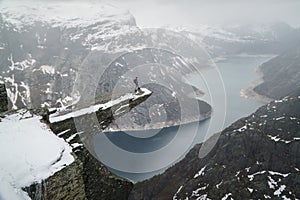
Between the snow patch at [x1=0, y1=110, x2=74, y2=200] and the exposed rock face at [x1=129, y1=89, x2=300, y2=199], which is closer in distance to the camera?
the snow patch at [x1=0, y1=110, x2=74, y2=200]

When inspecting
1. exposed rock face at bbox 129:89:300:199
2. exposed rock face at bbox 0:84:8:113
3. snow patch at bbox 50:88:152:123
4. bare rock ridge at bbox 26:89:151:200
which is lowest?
exposed rock face at bbox 129:89:300:199

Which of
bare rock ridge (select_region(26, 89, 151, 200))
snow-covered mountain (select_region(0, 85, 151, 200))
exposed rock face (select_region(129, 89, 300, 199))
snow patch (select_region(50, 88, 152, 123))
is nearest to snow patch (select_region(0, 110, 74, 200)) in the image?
snow-covered mountain (select_region(0, 85, 151, 200))

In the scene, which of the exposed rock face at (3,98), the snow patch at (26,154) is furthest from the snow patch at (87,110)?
the snow patch at (26,154)

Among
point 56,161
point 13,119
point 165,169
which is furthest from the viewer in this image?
point 165,169

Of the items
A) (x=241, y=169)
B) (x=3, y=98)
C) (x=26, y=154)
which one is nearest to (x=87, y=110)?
(x=3, y=98)

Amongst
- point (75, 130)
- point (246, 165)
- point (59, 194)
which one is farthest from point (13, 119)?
point (246, 165)

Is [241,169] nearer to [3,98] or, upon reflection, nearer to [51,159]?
[3,98]

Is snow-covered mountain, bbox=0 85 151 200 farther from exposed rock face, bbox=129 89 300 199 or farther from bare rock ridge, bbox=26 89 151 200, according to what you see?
exposed rock face, bbox=129 89 300 199

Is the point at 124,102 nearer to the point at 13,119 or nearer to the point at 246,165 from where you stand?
the point at 13,119
